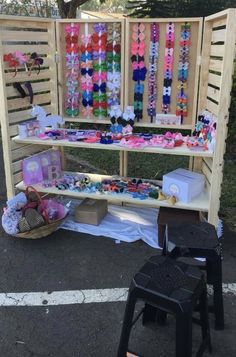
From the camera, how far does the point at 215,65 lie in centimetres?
322

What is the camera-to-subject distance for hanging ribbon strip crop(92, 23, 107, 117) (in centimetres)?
362

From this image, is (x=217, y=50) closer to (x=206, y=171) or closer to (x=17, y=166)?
(x=206, y=171)

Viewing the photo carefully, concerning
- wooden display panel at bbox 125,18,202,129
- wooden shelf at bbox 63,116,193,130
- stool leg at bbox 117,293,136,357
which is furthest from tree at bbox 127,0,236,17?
stool leg at bbox 117,293,136,357

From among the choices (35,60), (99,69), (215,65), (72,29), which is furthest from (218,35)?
(35,60)

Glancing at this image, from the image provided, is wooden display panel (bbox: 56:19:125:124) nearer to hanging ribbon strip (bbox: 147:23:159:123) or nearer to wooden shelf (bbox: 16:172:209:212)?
hanging ribbon strip (bbox: 147:23:159:123)

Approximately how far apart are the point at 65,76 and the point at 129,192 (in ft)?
4.73

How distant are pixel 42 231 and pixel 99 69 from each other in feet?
5.71

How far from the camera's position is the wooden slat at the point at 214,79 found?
3072 mm

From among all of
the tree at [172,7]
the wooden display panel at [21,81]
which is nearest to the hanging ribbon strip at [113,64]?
the wooden display panel at [21,81]

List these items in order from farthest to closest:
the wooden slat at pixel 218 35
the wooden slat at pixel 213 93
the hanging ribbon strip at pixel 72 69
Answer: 1. the hanging ribbon strip at pixel 72 69
2. the wooden slat at pixel 213 93
3. the wooden slat at pixel 218 35

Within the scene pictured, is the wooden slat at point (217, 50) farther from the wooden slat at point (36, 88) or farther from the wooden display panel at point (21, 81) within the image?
the wooden slat at point (36, 88)

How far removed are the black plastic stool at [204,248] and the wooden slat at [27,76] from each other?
2100 millimetres

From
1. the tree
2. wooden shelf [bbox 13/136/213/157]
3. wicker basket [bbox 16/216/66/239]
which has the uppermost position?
the tree

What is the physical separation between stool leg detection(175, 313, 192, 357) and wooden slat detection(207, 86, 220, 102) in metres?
1.86
